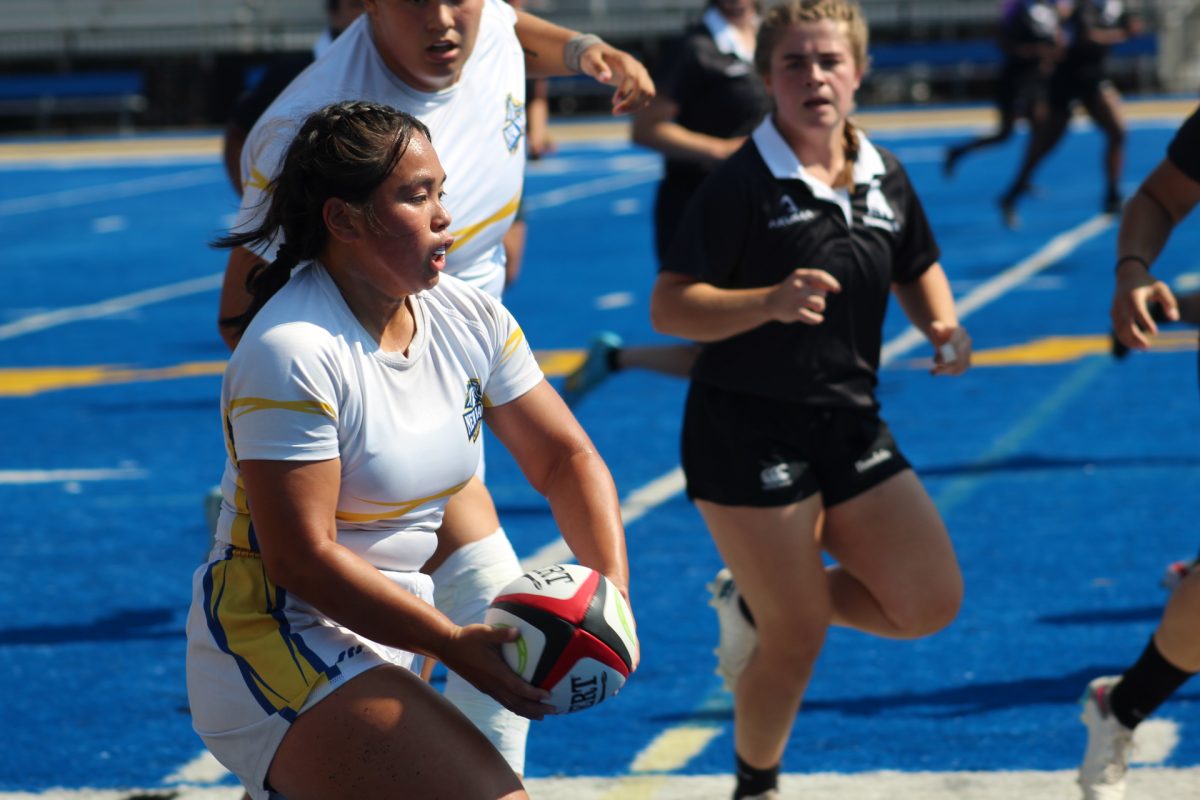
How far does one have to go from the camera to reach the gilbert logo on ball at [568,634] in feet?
10.3

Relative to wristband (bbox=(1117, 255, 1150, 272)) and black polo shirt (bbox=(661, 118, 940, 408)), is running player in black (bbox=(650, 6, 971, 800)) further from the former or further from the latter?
wristband (bbox=(1117, 255, 1150, 272))

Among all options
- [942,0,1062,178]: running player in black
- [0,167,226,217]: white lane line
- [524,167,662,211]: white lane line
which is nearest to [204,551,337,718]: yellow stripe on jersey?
[942,0,1062,178]: running player in black

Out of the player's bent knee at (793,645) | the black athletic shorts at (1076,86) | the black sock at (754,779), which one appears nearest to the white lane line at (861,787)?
the black sock at (754,779)

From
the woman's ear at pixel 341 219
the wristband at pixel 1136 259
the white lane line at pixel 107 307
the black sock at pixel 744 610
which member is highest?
the woman's ear at pixel 341 219

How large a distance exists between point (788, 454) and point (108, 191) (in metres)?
22.5

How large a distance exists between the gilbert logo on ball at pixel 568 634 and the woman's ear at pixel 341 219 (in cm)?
70

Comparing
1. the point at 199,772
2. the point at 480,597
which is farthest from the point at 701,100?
the point at 480,597

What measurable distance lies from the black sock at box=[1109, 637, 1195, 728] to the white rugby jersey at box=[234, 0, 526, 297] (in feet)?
6.17

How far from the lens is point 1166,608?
4590 mm

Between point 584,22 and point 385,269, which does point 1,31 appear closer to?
point 584,22

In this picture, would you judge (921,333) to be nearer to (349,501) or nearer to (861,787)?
(861,787)

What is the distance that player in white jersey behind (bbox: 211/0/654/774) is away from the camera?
411 centimetres

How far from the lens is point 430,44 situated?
4.19 meters

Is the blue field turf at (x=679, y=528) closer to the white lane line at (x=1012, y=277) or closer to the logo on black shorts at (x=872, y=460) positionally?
the white lane line at (x=1012, y=277)
